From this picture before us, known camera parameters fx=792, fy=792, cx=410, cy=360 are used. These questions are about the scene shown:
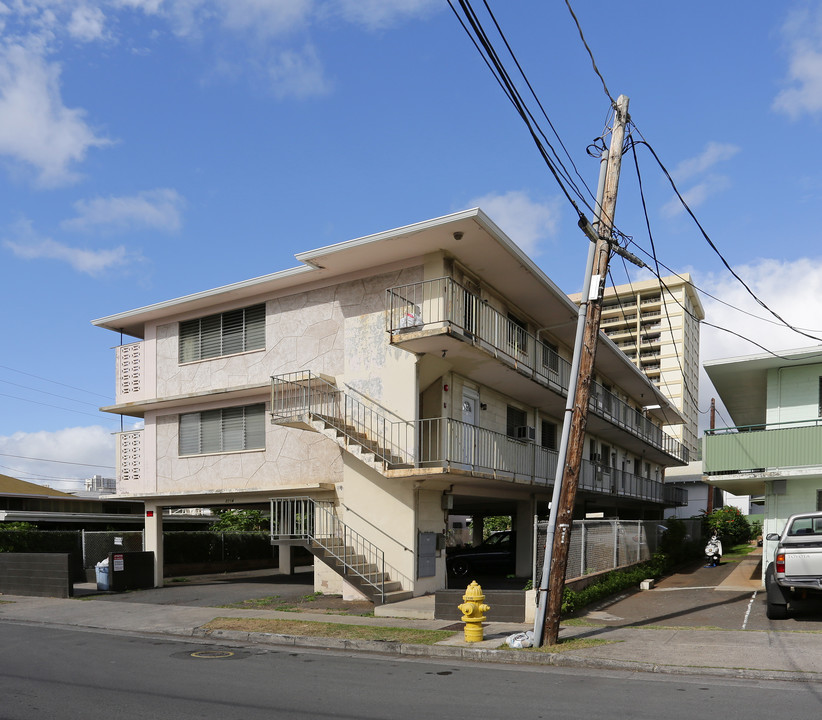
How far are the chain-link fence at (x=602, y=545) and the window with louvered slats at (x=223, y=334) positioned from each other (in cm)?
983

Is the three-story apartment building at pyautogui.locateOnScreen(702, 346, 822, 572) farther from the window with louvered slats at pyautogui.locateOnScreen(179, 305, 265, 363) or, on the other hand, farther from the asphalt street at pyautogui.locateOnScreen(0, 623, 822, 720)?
the window with louvered slats at pyautogui.locateOnScreen(179, 305, 265, 363)

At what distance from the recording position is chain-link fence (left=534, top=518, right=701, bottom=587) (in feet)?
49.2

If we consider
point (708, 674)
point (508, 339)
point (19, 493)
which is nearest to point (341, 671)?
point (708, 674)

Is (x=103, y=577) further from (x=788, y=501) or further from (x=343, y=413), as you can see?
(x=788, y=501)

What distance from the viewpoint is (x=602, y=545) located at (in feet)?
60.8

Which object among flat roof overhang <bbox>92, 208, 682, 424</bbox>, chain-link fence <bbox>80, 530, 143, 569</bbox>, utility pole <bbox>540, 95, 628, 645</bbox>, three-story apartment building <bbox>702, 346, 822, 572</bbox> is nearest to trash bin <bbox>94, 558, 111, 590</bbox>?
chain-link fence <bbox>80, 530, 143, 569</bbox>

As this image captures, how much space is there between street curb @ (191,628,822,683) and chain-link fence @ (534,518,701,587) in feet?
8.32

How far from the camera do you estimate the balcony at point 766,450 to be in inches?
742

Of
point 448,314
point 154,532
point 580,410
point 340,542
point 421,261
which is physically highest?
point 421,261

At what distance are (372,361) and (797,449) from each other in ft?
34.2

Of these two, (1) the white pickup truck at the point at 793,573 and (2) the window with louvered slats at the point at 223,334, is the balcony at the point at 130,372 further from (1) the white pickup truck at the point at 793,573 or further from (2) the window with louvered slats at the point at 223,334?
(1) the white pickup truck at the point at 793,573

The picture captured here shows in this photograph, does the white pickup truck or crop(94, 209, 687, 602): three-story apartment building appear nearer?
the white pickup truck

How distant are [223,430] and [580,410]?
42.0ft

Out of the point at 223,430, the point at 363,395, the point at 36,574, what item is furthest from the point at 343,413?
the point at 36,574
